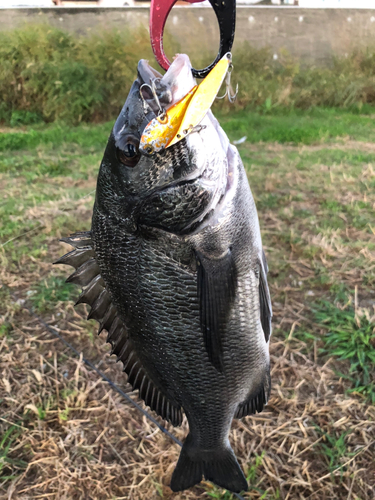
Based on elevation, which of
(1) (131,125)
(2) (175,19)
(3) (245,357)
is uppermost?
(2) (175,19)

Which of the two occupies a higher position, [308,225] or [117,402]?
[308,225]

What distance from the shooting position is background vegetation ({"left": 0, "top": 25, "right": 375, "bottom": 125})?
652 cm

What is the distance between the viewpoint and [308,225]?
3.02 meters

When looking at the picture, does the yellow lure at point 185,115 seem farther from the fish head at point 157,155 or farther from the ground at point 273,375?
the ground at point 273,375

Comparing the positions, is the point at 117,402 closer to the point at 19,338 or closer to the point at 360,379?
the point at 19,338

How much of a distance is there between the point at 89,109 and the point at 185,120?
6.62 m

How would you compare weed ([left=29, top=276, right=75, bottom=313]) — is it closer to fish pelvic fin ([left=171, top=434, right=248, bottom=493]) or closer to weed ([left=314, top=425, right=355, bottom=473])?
fish pelvic fin ([left=171, top=434, right=248, bottom=493])

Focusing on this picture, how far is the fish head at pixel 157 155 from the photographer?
0.79m

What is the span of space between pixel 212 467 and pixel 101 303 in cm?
68

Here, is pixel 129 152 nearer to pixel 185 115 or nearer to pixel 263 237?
pixel 185 115

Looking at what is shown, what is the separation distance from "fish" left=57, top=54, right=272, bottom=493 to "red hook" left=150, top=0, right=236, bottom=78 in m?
0.09

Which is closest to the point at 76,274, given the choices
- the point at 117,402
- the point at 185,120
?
the point at 185,120

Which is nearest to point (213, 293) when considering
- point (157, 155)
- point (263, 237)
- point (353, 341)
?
point (157, 155)

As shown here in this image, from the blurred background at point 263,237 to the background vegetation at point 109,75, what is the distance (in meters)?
0.03
